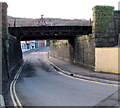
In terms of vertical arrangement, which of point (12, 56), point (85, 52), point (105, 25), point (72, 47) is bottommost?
point (12, 56)

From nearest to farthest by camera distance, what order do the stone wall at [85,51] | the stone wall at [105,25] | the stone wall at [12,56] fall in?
the stone wall at [12,56] → the stone wall at [105,25] → the stone wall at [85,51]

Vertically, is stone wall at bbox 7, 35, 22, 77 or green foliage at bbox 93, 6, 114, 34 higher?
green foliage at bbox 93, 6, 114, 34

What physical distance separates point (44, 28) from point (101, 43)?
944 centimetres

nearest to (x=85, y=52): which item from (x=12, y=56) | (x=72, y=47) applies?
(x=72, y=47)

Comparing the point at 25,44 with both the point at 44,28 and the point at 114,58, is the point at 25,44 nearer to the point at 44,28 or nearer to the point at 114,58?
the point at 44,28

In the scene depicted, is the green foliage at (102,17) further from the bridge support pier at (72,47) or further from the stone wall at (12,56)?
the bridge support pier at (72,47)

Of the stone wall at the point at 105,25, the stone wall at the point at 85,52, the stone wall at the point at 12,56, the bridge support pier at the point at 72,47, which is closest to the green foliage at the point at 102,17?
the stone wall at the point at 105,25

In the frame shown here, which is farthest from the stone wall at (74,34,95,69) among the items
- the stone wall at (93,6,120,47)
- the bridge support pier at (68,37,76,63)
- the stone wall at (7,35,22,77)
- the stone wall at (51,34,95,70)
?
the stone wall at (7,35,22,77)

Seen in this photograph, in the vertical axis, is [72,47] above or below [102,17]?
below

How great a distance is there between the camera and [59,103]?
35.9 ft

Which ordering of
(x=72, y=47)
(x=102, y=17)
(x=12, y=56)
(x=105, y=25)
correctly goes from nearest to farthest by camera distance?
(x=105, y=25) < (x=102, y=17) < (x=12, y=56) < (x=72, y=47)

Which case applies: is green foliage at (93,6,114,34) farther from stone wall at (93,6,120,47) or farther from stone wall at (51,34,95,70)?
stone wall at (51,34,95,70)

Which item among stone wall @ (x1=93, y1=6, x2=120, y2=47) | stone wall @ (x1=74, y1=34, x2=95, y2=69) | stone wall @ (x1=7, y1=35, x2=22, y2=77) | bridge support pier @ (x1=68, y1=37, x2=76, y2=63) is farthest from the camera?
bridge support pier @ (x1=68, y1=37, x2=76, y2=63)

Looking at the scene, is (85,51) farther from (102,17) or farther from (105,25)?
(102,17)
